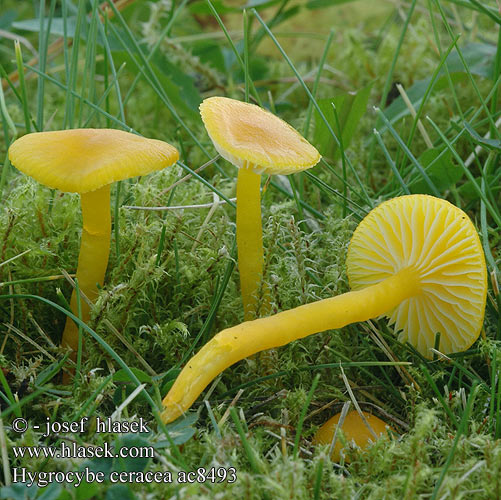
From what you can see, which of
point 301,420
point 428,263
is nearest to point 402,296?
point 428,263

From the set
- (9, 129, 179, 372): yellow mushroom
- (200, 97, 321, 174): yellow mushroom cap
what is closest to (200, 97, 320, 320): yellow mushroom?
(200, 97, 321, 174): yellow mushroom cap

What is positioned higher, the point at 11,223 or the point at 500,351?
the point at 11,223

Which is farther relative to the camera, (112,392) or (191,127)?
(191,127)

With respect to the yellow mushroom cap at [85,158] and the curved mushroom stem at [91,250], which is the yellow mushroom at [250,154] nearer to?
the yellow mushroom cap at [85,158]

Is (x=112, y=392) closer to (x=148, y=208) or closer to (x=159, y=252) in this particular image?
(x=159, y=252)

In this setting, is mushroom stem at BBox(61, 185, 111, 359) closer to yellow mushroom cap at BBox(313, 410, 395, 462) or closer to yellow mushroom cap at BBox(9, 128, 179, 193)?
yellow mushroom cap at BBox(9, 128, 179, 193)

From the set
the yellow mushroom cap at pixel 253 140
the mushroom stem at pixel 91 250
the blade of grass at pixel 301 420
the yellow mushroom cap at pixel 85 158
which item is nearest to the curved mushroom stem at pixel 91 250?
the mushroom stem at pixel 91 250

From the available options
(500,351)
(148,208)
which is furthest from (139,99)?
(500,351)
